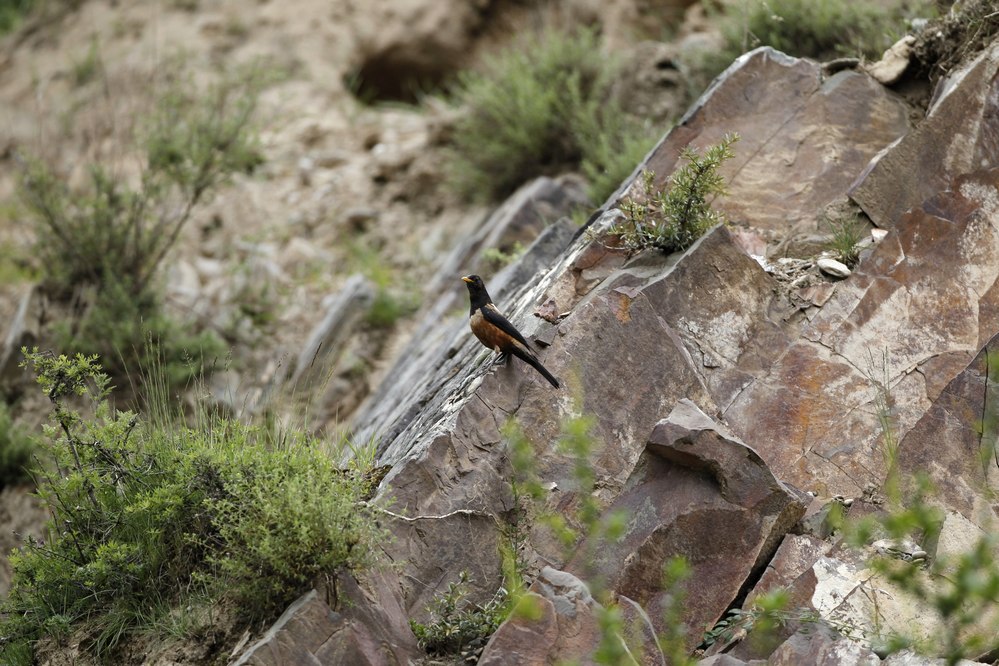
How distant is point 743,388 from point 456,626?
6.13ft

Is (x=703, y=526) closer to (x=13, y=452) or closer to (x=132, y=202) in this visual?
(x=13, y=452)

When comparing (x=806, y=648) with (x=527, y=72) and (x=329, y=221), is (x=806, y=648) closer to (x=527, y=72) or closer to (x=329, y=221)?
(x=527, y=72)

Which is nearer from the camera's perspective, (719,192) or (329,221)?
(719,192)

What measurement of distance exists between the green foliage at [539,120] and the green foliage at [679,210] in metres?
→ 2.94

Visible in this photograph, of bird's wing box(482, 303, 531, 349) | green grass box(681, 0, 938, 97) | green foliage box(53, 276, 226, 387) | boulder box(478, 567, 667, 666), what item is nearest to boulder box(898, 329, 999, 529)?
boulder box(478, 567, 667, 666)

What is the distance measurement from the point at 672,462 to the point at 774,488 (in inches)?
17.5

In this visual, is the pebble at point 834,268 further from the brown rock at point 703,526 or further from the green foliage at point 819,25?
the green foliage at point 819,25

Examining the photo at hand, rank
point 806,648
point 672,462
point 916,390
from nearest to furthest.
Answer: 1. point 806,648
2. point 672,462
3. point 916,390

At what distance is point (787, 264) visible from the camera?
5602 millimetres

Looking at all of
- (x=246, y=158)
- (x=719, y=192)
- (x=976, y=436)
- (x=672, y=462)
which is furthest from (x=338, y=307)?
(x=976, y=436)

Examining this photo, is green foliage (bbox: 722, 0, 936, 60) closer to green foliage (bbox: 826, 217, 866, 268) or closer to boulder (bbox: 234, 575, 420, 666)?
green foliage (bbox: 826, 217, 866, 268)

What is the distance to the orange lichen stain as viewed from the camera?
206 inches

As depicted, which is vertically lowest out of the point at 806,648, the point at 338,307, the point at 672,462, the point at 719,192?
the point at 338,307

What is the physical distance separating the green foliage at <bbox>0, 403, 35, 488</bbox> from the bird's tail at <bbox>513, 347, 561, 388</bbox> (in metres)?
4.45
